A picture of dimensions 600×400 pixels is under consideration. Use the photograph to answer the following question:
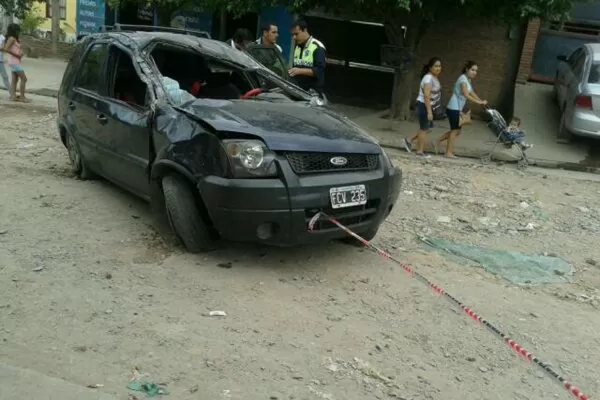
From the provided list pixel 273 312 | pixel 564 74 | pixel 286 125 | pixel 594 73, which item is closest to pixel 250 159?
pixel 286 125

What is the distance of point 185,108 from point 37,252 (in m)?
1.53

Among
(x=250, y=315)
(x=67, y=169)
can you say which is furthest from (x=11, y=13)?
(x=250, y=315)

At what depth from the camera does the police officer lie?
27.0ft

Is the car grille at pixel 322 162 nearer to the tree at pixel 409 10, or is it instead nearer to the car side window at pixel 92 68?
the car side window at pixel 92 68

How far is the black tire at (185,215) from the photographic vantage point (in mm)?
4387

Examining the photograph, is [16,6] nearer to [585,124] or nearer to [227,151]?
[585,124]

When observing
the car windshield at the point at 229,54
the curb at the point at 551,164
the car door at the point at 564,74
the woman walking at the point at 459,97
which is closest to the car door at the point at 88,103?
the car windshield at the point at 229,54

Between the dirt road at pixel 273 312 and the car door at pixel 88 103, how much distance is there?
0.48 metres

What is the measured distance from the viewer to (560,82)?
12555 millimetres

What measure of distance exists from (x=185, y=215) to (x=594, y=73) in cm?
887

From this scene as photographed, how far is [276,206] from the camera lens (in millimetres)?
4043

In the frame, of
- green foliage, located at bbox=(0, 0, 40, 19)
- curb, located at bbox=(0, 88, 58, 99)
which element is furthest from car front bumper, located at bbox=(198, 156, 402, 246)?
green foliage, located at bbox=(0, 0, 40, 19)

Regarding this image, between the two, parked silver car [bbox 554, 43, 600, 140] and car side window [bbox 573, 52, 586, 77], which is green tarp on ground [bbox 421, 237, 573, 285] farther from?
car side window [bbox 573, 52, 586, 77]

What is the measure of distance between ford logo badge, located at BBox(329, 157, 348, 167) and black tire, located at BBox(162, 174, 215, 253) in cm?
103
